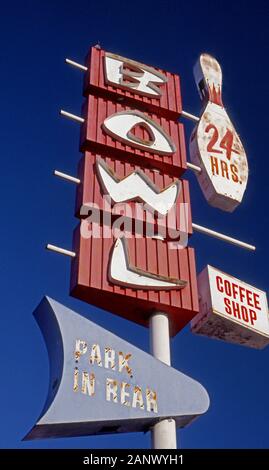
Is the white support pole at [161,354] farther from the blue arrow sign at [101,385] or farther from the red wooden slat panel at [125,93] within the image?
the red wooden slat panel at [125,93]

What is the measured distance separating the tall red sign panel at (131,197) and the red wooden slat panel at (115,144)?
2 cm

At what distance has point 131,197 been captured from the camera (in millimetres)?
13414

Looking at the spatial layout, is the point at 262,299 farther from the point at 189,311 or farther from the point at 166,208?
the point at 166,208

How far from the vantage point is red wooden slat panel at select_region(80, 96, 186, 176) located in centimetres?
1424

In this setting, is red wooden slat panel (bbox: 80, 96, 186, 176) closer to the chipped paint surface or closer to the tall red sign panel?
the tall red sign panel

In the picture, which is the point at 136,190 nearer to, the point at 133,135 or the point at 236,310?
the point at 133,135

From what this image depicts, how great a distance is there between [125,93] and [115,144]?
188 centimetres

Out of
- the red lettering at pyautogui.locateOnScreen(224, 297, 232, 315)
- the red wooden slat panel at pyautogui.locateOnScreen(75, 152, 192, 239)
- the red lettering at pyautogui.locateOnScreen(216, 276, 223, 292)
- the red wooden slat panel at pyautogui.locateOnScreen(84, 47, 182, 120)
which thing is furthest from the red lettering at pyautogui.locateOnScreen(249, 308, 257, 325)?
the red wooden slat panel at pyautogui.locateOnScreen(84, 47, 182, 120)

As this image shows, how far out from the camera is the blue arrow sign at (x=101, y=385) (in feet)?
31.3

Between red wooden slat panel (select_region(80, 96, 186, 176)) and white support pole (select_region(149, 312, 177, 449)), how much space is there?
3709 mm

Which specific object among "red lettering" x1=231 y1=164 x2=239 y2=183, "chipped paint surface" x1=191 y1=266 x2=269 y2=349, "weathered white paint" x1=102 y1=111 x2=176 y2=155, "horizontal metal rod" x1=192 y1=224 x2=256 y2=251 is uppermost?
"weathered white paint" x1=102 y1=111 x2=176 y2=155

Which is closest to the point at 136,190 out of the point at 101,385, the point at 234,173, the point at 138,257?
the point at 138,257

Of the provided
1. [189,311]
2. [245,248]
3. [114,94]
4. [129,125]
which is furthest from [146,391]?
[114,94]

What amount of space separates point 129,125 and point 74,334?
6084 mm
